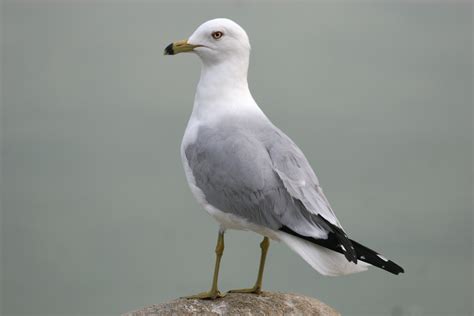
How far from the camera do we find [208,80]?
6.17m

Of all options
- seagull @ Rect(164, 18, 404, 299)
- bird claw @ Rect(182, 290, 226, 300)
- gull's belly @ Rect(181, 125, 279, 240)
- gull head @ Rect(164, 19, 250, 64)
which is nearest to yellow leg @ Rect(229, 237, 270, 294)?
seagull @ Rect(164, 18, 404, 299)

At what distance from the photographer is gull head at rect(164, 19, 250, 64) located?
6.04m

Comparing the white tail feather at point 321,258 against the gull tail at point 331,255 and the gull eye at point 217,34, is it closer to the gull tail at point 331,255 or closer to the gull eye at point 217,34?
the gull tail at point 331,255

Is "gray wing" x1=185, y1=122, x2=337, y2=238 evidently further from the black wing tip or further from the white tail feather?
the black wing tip

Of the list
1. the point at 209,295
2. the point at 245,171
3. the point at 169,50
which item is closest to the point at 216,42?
the point at 169,50

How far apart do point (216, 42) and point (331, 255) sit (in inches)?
69.2

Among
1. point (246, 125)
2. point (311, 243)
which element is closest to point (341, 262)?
point (311, 243)

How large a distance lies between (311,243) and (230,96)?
51.3 inches

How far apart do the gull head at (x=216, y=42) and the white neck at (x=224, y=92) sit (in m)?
0.05

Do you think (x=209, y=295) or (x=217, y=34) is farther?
(x=209, y=295)

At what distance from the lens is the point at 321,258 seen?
5477 mm

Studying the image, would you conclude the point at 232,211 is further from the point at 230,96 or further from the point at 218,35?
the point at 218,35

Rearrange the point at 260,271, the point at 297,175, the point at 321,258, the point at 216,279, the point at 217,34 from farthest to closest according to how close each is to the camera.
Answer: the point at 260,271 → the point at 216,279 → the point at 217,34 → the point at 297,175 → the point at 321,258

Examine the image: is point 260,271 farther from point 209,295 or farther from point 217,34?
point 217,34
